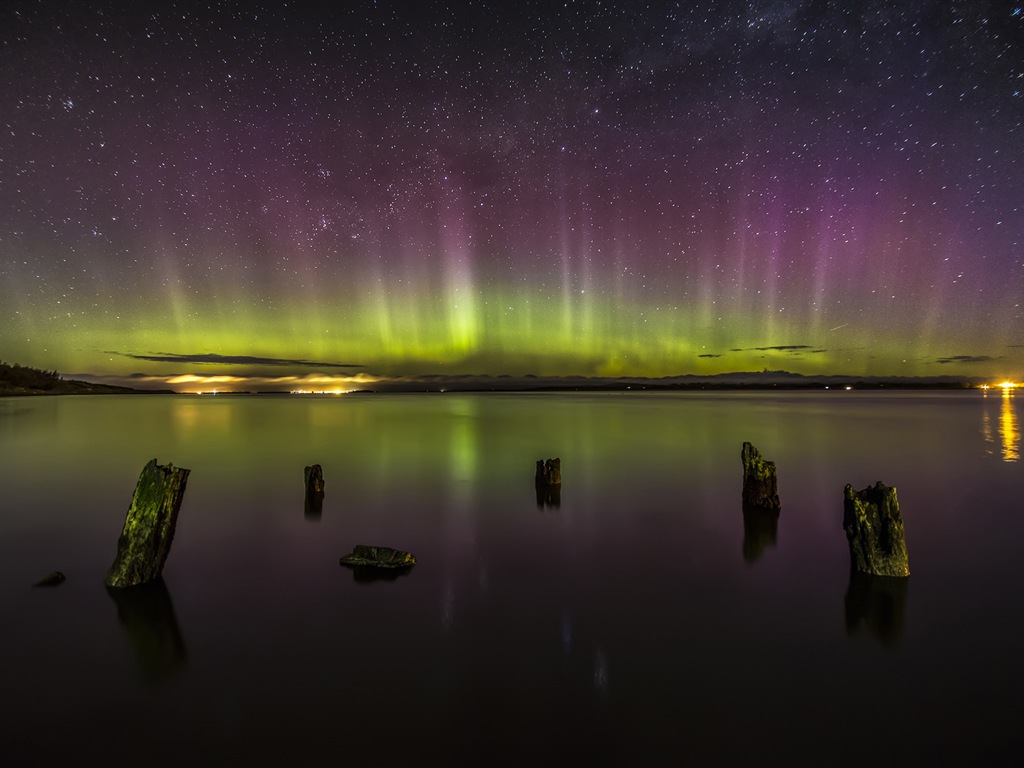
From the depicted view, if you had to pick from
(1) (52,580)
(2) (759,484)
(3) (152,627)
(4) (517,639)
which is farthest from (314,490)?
(2) (759,484)

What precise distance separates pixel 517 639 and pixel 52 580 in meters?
7.22

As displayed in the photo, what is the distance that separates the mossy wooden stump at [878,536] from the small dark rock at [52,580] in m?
12.0

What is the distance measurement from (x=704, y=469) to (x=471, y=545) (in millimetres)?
12422

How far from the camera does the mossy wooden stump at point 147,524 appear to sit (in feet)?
24.7

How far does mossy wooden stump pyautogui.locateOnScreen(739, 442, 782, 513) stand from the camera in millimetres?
12648

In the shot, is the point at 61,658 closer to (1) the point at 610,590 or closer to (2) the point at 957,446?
(1) the point at 610,590

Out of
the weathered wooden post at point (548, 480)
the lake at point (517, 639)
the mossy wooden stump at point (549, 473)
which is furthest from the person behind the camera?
the mossy wooden stump at point (549, 473)

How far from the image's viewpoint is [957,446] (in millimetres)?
27406

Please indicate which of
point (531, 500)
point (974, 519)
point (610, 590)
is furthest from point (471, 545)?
point (974, 519)

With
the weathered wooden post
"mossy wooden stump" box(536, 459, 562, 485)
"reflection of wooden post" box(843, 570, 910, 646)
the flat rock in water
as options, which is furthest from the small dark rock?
"reflection of wooden post" box(843, 570, 910, 646)

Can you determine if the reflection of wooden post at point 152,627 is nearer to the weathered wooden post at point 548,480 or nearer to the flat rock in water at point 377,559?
the flat rock in water at point 377,559

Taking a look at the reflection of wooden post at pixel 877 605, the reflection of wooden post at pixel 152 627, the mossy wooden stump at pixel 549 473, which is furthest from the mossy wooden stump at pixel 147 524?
the mossy wooden stump at pixel 549 473

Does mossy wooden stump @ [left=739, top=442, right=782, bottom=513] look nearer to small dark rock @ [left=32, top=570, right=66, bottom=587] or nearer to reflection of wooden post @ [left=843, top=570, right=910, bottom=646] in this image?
reflection of wooden post @ [left=843, top=570, right=910, bottom=646]

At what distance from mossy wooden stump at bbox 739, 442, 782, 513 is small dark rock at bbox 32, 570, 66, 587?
13.3 metres
